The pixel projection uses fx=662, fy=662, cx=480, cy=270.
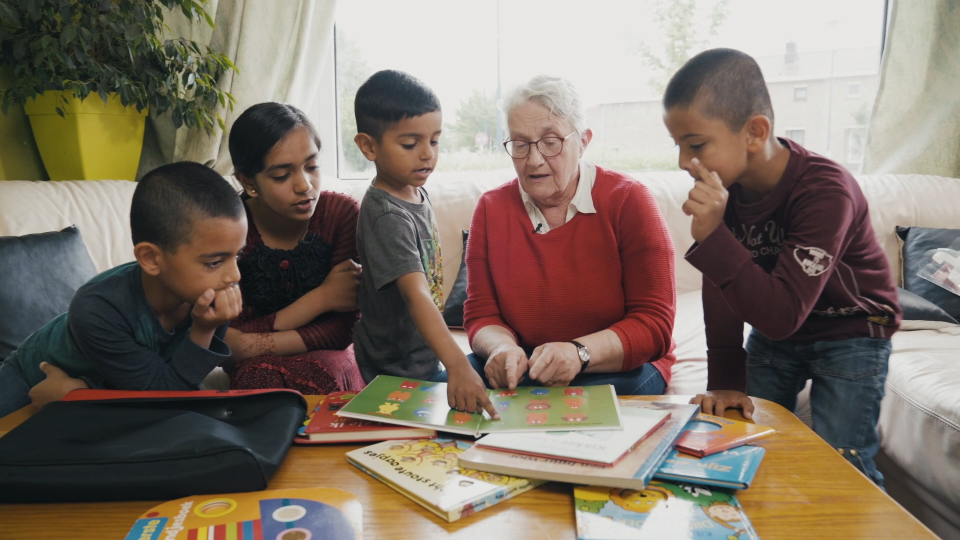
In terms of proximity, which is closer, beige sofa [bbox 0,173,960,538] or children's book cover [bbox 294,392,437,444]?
children's book cover [bbox 294,392,437,444]

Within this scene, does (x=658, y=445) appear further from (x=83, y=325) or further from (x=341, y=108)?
(x=341, y=108)

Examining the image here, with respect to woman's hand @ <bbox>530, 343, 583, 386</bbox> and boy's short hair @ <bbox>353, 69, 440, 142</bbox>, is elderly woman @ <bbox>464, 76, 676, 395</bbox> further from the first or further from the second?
boy's short hair @ <bbox>353, 69, 440, 142</bbox>

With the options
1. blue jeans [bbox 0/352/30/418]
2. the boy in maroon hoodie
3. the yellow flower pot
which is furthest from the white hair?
the yellow flower pot

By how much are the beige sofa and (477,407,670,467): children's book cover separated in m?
0.83

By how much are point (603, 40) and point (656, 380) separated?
6.33 ft

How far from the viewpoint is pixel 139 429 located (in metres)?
0.98

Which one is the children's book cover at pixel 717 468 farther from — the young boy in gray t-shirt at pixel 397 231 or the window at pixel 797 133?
the window at pixel 797 133

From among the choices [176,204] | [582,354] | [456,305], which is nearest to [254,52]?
[456,305]

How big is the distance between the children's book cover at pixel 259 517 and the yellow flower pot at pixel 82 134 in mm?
2105

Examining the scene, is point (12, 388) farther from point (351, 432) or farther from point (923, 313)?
point (923, 313)

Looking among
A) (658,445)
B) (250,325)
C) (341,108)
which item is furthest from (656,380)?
(341,108)

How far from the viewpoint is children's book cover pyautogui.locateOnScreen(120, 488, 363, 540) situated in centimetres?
76

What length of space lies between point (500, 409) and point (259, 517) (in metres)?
0.43

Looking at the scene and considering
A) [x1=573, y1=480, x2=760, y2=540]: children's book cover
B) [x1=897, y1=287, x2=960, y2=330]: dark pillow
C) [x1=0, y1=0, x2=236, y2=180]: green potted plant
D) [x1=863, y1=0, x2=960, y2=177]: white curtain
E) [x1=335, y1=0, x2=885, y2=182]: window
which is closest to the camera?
[x1=573, y1=480, x2=760, y2=540]: children's book cover
